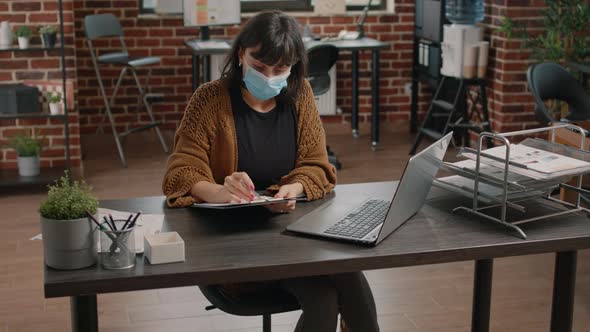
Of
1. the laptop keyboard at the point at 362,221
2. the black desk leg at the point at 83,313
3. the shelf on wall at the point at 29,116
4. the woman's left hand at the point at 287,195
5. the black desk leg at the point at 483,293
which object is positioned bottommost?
the black desk leg at the point at 483,293

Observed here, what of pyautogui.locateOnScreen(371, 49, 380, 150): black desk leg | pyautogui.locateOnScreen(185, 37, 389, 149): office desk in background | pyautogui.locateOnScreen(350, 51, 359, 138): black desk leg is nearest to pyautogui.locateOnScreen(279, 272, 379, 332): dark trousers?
pyautogui.locateOnScreen(185, 37, 389, 149): office desk in background

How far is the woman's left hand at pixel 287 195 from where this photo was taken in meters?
2.24

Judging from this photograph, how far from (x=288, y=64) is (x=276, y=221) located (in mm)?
485

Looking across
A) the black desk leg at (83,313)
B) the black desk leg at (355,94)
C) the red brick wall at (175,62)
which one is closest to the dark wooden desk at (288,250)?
the black desk leg at (83,313)

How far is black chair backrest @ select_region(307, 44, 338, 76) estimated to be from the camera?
5527 millimetres

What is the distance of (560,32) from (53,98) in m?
3.30

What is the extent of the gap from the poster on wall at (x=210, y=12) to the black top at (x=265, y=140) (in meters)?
3.58

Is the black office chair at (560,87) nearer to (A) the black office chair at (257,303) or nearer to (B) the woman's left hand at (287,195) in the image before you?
(B) the woman's left hand at (287,195)

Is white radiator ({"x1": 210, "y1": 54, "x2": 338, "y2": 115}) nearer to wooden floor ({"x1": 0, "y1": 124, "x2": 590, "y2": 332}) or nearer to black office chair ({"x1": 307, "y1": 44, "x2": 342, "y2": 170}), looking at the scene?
black office chair ({"x1": 307, "y1": 44, "x2": 342, "y2": 170})

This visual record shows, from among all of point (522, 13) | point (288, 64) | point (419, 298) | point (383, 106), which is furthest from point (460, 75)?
point (288, 64)

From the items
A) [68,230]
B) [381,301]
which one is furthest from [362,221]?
[381,301]

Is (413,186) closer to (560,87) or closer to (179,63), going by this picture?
(560,87)

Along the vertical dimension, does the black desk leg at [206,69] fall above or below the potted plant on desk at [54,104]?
above

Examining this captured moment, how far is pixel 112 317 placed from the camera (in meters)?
3.30
